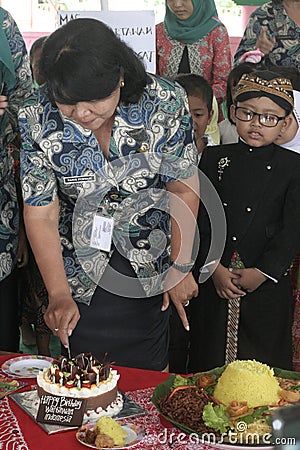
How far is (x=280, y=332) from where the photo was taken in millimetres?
2303

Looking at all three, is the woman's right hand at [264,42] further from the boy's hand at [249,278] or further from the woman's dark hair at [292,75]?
the boy's hand at [249,278]

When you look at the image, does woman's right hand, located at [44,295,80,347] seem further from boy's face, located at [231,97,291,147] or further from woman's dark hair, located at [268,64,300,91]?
woman's dark hair, located at [268,64,300,91]

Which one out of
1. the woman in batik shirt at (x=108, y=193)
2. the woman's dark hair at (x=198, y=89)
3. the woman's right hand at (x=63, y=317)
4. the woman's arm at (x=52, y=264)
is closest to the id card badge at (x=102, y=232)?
the woman in batik shirt at (x=108, y=193)

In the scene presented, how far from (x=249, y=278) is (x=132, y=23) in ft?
4.72

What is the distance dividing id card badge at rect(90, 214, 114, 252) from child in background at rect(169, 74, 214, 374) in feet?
2.86

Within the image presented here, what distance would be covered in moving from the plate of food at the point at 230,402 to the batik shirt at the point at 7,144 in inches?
39.3

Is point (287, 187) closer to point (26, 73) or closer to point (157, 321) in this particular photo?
point (157, 321)

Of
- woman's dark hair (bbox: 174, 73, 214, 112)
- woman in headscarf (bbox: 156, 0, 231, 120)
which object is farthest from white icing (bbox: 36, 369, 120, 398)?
woman in headscarf (bbox: 156, 0, 231, 120)

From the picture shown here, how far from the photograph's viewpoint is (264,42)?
2.99 meters

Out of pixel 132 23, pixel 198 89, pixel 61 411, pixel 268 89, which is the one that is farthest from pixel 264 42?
pixel 61 411

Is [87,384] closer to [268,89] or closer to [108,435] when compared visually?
[108,435]

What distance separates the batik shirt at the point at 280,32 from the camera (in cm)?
293

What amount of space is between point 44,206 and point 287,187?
34.8 inches

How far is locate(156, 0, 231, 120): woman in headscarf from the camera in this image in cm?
339
